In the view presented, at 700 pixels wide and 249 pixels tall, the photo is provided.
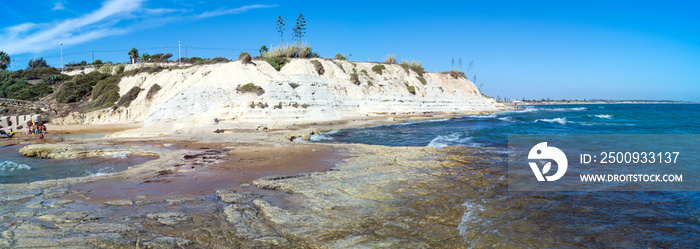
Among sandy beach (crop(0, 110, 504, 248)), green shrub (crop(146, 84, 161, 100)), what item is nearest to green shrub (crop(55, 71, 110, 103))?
green shrub (crop(146, 84, 161, 100))

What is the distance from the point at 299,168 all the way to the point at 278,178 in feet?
4.80

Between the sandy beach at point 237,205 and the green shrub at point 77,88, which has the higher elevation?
the green shrub at point 77,88

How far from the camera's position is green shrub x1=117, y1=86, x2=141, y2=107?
94.8 ft

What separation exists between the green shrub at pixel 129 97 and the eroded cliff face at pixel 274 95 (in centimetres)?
62

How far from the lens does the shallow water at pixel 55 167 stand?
8773 mm

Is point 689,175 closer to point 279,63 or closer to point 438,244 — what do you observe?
point 438,244

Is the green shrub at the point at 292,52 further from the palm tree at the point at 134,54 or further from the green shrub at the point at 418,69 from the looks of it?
the palm tree at the point at 134,54

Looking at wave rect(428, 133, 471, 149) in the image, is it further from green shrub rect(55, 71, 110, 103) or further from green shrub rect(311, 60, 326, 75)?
green shrub rect(55, 71, 110, 103)

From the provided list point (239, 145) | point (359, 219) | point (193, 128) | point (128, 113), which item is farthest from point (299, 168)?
point (128, 113)

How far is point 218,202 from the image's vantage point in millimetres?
5633

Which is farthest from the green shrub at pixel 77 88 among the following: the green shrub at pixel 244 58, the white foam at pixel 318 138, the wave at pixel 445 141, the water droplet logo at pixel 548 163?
the water droplet logo at pixel 548 163

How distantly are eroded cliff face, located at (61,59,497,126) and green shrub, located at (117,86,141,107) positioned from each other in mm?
618

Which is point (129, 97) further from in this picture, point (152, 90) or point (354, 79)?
point (354, 79)

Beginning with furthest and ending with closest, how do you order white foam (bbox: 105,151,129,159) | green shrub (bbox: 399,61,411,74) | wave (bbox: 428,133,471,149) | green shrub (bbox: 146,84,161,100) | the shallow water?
green shrub (bbox: 399,61,411,74) < green shrub (bbox: 146,84,161,100) < wave (bbox: 428,133,471,149) < white foam (bbox: 105,151,129,159) < the shallow water
